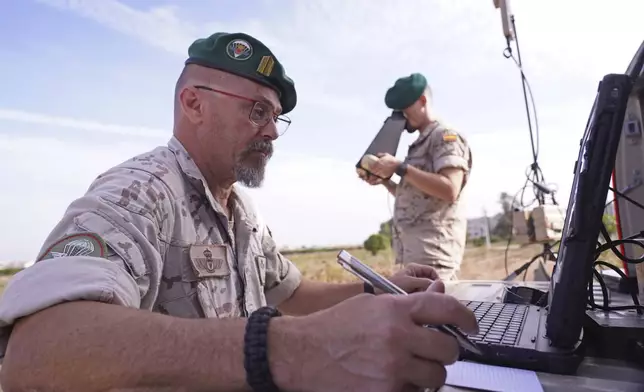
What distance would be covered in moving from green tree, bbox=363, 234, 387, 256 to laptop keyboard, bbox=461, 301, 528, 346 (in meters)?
16.7

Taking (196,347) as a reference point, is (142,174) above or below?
above

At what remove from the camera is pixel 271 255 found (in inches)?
69.0

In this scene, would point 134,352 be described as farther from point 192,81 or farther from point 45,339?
point 192,81

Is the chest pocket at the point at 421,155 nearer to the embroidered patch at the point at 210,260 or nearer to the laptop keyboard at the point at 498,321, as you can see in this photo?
Result: the laptop keyboard at the point at 498,321

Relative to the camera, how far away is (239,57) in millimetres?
1573

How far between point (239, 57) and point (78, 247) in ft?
2.92

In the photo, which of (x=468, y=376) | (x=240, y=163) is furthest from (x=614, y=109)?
(x=240, y=163)

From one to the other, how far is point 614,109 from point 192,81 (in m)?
1.21

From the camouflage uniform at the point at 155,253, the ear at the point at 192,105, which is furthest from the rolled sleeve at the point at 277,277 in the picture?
the ear at the point at 192,105

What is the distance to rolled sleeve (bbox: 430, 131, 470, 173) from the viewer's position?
283 centimetres

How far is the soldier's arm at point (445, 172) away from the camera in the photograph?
111 inches

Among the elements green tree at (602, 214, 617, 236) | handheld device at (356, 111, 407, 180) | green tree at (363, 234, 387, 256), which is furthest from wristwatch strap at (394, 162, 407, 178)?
green tree at (363, 234, 387, 256)

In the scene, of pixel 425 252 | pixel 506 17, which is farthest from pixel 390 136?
pixel 506 17

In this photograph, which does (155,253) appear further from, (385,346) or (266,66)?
(266,66)
